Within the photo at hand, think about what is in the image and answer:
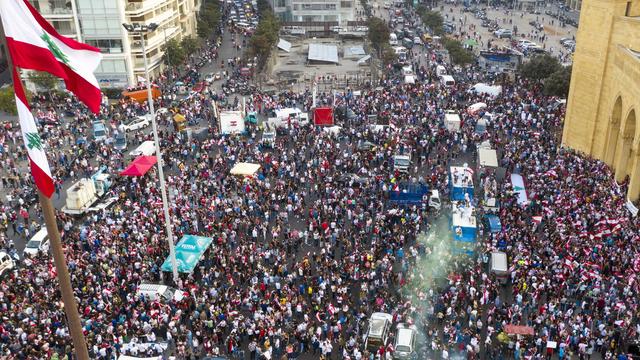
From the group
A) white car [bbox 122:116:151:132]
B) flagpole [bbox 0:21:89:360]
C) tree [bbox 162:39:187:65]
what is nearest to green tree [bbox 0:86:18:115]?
white car [bbox 122:116:151:132]

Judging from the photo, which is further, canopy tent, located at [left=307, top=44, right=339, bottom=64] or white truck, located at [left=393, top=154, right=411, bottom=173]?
canopy tent, located at [left=307, top=44, right=339, bottom=64]

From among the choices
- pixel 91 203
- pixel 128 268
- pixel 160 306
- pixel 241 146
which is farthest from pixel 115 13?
pixel 160 306

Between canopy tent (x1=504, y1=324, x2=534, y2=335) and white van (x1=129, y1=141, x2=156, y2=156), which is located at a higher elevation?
white van (x1=129, y1=141, x2=156, y2=156)

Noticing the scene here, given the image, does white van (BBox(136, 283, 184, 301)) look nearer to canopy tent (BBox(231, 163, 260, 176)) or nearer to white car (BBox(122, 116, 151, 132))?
canopy tent (BBox(231, 163, 260, 176))

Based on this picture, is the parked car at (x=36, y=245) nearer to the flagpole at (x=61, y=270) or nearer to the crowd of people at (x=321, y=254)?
the crowd of people at (x=321, y=254)

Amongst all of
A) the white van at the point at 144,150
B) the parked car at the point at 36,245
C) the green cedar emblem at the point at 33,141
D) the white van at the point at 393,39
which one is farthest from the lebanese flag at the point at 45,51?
the white van at the point at 393,39

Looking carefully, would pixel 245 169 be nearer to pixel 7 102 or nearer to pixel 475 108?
pixel 475 108
